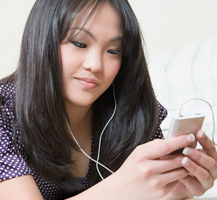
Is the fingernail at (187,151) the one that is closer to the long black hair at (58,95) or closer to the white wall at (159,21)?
the long black hair at (58,95)

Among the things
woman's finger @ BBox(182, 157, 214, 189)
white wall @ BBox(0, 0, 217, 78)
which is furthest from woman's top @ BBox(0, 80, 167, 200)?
white wall @ BBox(0, 0, 217, 78)

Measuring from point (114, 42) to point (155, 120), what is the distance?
12.1 inches

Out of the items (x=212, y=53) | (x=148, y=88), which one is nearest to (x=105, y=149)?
(x=148, y=88)

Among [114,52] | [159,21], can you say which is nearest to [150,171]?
[114,52]

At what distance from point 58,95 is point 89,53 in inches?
5.2

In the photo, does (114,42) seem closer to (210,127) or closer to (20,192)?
(20,192)

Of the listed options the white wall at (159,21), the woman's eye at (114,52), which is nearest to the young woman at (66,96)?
the woman's eye at (114,52)

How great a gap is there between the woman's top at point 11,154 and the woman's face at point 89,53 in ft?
0.55

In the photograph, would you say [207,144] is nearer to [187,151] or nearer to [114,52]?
[187,151]

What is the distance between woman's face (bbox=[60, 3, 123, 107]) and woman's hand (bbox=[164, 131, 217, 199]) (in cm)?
30

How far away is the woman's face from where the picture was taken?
937 millimetres

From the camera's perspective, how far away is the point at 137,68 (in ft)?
3.57

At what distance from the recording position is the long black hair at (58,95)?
3.09 ft

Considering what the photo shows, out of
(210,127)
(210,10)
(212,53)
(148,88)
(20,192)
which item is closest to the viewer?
(20,192)
